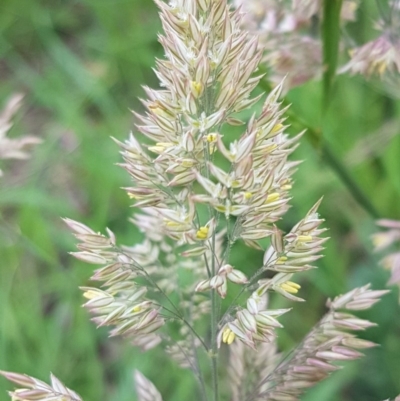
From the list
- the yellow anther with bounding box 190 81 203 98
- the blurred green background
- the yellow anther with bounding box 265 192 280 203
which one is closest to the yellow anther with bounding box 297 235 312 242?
the yellow anther with bounding box 265 192 280 203

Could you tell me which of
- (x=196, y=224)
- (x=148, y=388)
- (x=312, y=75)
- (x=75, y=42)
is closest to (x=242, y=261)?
(x=312, y=75)

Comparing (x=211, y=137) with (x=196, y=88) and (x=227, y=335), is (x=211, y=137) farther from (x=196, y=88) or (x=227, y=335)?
(x=227, y=335)

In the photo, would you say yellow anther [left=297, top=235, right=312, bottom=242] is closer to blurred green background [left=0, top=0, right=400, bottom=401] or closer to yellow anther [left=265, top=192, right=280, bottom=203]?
yellow anther [left=265, top=192, right=280, bottom=203]

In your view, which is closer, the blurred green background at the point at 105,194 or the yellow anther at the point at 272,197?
the yellow anther at the point at 272,197

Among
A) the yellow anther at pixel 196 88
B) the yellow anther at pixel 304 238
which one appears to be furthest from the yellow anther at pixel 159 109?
the yellow anther at pixel 304 238

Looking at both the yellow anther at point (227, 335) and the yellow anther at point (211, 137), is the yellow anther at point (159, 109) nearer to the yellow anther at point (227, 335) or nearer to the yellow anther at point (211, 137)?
the yellow anther at point (211, 137)

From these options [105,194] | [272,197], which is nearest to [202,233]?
[272,197]

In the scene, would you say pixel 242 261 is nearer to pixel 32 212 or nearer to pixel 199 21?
pixel 32 212
